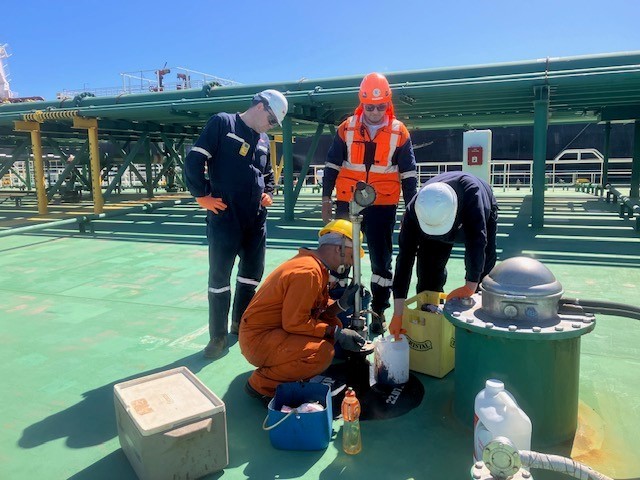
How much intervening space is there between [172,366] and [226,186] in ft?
4.56

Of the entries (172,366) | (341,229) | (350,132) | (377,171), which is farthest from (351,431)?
(350,132)

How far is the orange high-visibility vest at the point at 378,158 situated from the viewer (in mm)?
3834

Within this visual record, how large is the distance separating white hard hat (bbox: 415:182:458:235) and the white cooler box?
4.88ft

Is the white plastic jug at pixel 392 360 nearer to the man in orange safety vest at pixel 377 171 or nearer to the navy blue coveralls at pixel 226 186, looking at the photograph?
the man in orange safety vest at pixel 377 171

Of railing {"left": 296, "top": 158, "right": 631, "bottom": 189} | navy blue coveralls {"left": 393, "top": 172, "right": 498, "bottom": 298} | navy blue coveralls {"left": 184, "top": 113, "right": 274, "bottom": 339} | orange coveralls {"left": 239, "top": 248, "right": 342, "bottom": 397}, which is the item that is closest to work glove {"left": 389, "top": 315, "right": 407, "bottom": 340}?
navy blue coveralls {"left": 393, "top": 172, "right": 498, "bottom": 298}

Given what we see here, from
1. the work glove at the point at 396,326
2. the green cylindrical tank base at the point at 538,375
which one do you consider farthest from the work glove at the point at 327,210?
the green cylindrical tank base at the point at 538,375

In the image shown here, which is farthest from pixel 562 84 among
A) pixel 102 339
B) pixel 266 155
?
pixel 102 339

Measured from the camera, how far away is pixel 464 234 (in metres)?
3.00

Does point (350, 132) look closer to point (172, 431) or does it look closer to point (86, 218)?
point (172, 431)

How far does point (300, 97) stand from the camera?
394 inches

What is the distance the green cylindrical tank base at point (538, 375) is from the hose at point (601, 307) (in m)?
0.17

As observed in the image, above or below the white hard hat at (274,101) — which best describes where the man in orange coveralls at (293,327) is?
below

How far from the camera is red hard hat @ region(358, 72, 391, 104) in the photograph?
3.62 meters

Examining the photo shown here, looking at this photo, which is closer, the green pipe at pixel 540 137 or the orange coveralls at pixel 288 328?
the orange coveralls at pixel 288 328
